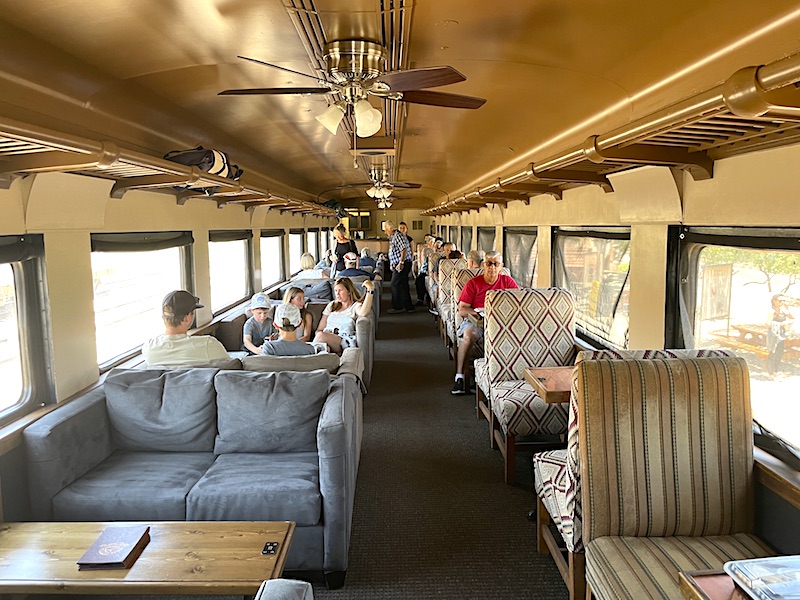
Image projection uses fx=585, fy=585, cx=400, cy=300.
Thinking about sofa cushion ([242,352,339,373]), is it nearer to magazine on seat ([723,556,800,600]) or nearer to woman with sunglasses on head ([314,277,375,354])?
woman with sunglasses on head ([314,277,375,354])

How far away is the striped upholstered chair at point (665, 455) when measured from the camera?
234cm

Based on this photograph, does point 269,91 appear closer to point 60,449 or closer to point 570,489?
point 60,449

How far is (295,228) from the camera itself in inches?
484

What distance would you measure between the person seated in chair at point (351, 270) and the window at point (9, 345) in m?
6.26

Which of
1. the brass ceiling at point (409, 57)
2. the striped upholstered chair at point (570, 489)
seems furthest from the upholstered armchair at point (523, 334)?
the striped upholstered chair at point (570, 489)

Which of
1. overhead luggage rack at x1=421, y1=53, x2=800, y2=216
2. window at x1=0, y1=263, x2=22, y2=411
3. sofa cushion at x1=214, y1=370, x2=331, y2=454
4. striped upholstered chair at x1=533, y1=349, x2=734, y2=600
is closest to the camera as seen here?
overhead luggage rack at x1=421, y1=53, x2=800, y2=216

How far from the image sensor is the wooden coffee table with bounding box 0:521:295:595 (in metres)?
2.11

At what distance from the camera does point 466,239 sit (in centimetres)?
1384

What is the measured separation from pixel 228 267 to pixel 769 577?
714 centimetres

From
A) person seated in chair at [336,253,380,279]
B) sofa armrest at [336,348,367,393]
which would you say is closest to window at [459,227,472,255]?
person seated in chair at [336,253,380,279]

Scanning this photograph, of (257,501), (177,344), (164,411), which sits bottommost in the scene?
(257,501)

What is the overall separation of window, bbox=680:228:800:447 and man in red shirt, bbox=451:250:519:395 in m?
2.65

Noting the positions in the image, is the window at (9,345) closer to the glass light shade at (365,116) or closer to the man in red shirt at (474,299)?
the glass light shade at (365,116)

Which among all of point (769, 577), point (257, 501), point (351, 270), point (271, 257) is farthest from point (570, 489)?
point (271, 257)
